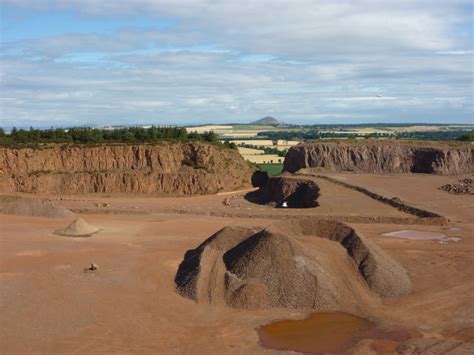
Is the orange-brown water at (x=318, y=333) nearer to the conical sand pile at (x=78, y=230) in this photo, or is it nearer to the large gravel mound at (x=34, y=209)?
the conical sand pile at (x=78, y=230)

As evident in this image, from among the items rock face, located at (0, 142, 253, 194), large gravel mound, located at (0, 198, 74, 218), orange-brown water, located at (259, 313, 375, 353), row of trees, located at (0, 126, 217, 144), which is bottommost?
orange-brown water, located at (259, 313, 375, 353)

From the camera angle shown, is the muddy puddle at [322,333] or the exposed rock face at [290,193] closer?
the muddy puddle at [322,333]

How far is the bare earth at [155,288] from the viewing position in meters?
20.2

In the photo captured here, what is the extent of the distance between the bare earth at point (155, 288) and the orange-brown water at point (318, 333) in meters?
0.50

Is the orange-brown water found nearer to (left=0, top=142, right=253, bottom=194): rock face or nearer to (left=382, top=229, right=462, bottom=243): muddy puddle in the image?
(left=382, top=229, right=462, bottom=243): muddy puddle

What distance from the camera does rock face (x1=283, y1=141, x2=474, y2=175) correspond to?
6512cm

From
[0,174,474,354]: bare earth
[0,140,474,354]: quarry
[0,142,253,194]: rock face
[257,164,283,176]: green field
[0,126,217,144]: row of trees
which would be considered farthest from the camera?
[257,164,283,176]: green field

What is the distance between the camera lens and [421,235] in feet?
122

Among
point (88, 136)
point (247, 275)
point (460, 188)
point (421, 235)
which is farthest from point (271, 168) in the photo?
point (247, 275)

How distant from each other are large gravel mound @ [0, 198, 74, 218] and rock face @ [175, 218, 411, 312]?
70.4ft

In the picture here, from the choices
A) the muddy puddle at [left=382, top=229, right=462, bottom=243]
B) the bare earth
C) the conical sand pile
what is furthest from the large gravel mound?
the muddy puddle at [left=382, top=229, right=462, bottom=243]

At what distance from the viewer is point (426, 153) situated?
6662cm

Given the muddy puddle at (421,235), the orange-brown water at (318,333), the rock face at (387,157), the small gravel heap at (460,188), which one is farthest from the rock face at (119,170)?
the orange-brown water at (318,333)

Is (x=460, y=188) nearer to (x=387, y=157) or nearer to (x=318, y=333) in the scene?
(x=387, y=157)
